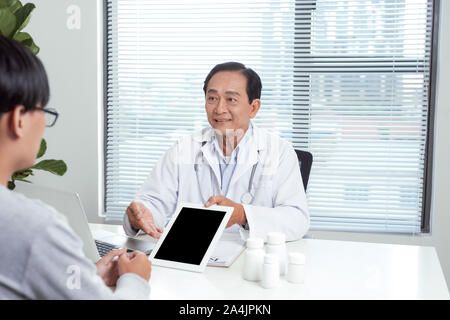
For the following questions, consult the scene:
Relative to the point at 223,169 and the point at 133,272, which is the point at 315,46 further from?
the point at 133,272

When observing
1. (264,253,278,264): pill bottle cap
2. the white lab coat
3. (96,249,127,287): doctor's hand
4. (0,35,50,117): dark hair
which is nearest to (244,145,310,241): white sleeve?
the white lab coat

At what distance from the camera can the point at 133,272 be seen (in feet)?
3.28

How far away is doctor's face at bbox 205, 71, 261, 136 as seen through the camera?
1.93m

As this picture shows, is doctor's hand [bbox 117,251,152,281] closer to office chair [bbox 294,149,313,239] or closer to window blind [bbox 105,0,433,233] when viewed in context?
office chair [bbox 294,149,313,239]

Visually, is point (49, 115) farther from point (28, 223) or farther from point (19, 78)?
point (28, 223)

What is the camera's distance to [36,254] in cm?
66

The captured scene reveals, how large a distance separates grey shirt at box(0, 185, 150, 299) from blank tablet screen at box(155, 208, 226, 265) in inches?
22.0

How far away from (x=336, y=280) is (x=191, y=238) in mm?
431

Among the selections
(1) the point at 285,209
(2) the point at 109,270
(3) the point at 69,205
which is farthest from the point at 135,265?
(1) the point at 285,209

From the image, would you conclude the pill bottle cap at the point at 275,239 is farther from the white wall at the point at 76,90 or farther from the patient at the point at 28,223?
the white wall at the point at 76,90

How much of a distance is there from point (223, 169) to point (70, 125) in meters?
1.45

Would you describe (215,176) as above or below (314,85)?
below

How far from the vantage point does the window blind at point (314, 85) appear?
2.63m
